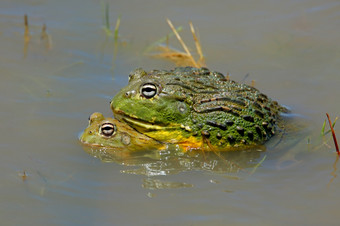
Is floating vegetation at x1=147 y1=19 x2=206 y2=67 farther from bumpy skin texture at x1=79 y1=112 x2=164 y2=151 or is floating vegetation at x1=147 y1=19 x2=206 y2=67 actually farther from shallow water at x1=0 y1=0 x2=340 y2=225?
bumpy skin texture at x1=79 y1=112 x2=164 y2=151

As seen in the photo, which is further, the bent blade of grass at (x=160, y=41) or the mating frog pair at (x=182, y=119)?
the bent blade of grass at (x=160, y=41)

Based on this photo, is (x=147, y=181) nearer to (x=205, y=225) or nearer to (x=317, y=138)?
(x=205, y=225)

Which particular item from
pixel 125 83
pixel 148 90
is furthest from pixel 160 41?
pixel 148 90

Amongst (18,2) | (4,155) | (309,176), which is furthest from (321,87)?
(18,2)

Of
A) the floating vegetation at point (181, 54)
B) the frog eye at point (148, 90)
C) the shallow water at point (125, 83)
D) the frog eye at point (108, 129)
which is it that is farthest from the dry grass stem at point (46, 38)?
the frog eye at point (148, 90)

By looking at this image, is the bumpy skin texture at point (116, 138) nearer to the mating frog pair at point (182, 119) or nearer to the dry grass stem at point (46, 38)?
the mating frog pair at point (182, 119)

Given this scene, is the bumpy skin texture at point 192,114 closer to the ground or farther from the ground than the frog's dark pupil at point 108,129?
farther from the ground

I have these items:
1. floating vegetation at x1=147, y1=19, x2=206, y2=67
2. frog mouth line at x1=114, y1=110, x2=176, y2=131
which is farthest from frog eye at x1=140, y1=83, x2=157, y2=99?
floating vegetation at x1=147, y1=19, x2=206, y2=67
